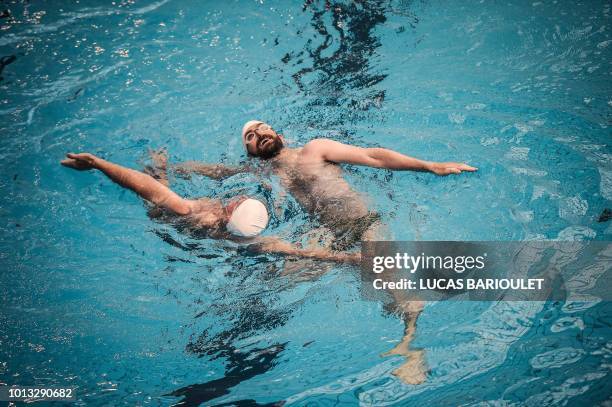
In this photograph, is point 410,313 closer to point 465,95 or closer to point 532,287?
point 532,287

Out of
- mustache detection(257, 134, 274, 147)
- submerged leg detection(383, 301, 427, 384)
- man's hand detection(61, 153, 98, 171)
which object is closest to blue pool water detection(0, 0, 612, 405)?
submerged leg detection(383, 301, 427, 384)

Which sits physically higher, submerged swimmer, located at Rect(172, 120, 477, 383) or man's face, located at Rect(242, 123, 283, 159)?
man's face, located at Rect(242, 123, 283, 159)

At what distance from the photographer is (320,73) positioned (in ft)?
20.3

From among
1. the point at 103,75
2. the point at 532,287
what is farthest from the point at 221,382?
the point at 103,75

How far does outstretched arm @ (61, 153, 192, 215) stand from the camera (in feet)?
11.4

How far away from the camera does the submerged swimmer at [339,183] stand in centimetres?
340

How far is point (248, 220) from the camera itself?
3.42 meters

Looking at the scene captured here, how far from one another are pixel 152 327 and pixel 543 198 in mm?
3919

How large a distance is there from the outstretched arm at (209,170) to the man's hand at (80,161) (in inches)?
41.7
